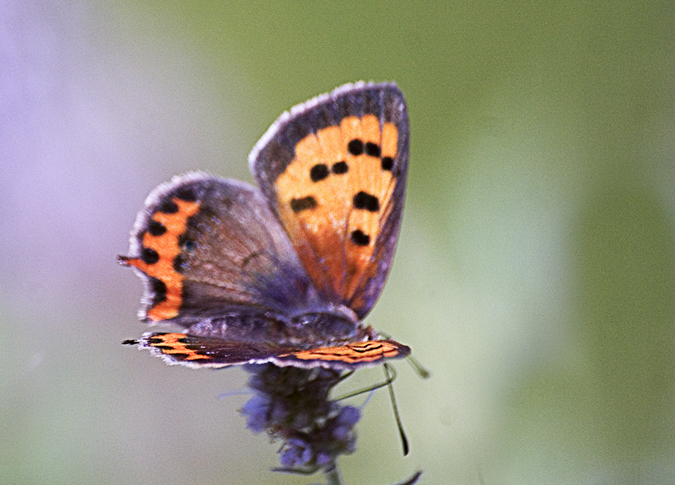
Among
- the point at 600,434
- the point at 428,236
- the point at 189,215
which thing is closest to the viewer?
the point at 189,215

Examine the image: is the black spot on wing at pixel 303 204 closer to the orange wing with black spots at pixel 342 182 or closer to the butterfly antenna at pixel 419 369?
the orange wing with black spots at pixel 342 182

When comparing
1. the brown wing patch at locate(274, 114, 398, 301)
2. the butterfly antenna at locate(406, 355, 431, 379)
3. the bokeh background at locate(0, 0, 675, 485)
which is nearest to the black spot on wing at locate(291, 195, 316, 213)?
the brown wing patch at locate(274, 114, 398, 301)

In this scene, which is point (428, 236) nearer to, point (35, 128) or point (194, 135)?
point (194, 135)

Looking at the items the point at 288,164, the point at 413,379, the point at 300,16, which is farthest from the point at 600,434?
the point at 300,16

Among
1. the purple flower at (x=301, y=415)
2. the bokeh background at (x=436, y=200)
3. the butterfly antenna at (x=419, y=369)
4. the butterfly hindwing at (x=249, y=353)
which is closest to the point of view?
the butterfly hindwing at (x=249, y=353)

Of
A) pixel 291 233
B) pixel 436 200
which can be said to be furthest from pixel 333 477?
pixel 436 200

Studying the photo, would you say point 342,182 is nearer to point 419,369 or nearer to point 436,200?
point 419,369

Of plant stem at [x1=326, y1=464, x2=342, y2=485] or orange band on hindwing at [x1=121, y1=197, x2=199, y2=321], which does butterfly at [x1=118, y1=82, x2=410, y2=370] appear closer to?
orange band on hindwing at [x1=121, y1=197, x2=199, y2=321]

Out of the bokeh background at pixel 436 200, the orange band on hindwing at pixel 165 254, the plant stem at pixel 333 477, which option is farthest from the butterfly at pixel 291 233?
the bokeh background at pixel 436 200
